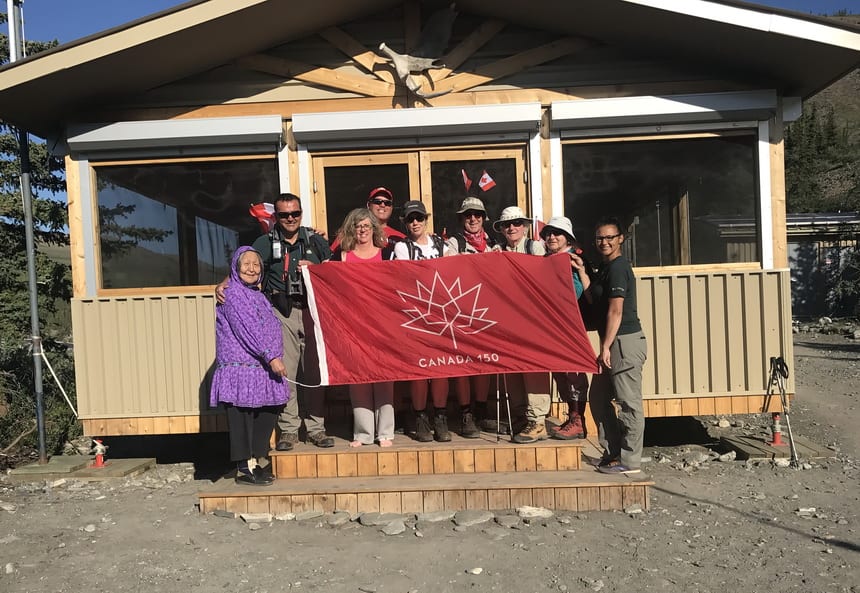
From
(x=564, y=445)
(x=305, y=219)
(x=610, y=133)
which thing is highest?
(x=610, y=133)

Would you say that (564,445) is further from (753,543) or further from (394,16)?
(394,16)

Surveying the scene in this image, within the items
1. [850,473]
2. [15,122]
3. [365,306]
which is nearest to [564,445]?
[365,306]

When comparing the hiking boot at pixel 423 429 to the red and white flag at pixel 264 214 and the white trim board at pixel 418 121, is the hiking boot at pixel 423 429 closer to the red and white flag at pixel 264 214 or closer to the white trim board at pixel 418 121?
the red and white flag at pixel 264 214

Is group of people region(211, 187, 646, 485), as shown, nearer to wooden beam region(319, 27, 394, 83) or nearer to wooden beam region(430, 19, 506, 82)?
wooden beam region(319, 27, 394, 83)

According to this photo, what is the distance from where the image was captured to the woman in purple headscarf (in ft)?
15.4

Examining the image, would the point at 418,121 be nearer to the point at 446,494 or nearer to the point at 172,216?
the point at 172,216

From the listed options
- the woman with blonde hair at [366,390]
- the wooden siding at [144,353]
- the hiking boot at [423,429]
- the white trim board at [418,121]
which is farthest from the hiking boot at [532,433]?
the wooden siding at [144,353]

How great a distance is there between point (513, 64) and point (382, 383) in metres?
3.14

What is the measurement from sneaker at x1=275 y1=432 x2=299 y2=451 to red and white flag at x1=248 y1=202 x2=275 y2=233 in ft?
6.60

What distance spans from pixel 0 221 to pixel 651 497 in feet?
28.9

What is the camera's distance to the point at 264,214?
6281mm

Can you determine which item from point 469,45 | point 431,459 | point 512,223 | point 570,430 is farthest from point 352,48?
point 570,430

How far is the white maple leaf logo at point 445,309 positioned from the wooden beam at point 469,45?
2.23 meters

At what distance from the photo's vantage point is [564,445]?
4.86 m
